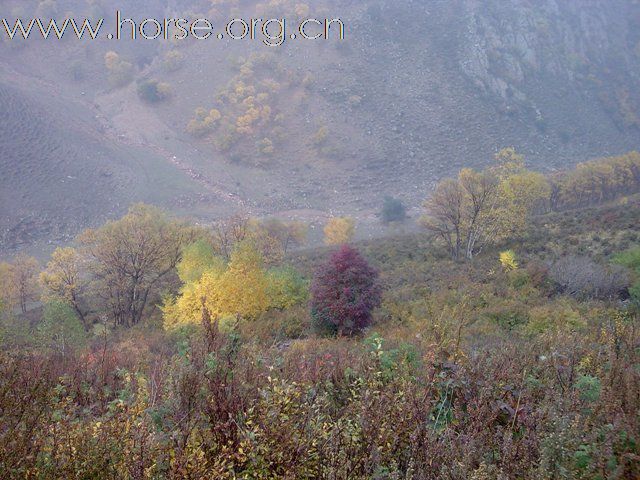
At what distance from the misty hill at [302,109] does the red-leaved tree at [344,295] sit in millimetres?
43055

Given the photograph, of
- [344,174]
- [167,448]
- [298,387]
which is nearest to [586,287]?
[298,387]

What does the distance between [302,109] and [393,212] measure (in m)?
29.3

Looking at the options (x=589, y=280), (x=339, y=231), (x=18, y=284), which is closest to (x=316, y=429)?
(x=589, y=280)

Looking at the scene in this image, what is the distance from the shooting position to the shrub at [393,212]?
56141 millimetres

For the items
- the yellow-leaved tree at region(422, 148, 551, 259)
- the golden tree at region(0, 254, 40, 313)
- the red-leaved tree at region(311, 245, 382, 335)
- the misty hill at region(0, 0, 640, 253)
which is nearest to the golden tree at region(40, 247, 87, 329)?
the golden tree at region(0, 254, 40, 313)

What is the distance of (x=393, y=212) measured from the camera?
185 feet

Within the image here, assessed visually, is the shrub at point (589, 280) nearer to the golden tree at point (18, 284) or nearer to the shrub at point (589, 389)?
the shrub at point (589, 389)

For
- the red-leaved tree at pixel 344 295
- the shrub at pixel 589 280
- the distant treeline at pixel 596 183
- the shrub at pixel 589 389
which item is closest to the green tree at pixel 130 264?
the red-leaved tree at pixel 344 295

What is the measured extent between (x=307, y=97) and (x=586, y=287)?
6670 cm

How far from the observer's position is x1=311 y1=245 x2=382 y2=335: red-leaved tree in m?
13.9

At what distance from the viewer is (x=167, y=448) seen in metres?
2.81

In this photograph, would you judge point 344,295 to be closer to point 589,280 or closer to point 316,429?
point 589,280

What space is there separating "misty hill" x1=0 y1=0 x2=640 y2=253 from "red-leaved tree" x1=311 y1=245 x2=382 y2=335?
4305cm

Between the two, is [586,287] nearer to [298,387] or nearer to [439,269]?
[439,269]
